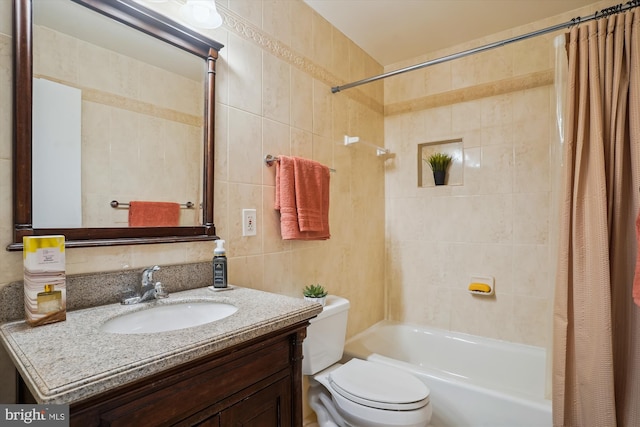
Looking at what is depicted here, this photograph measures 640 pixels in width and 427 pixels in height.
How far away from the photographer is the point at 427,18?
2.06m

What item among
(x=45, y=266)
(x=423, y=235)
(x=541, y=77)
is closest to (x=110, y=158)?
(x=45, y=266)

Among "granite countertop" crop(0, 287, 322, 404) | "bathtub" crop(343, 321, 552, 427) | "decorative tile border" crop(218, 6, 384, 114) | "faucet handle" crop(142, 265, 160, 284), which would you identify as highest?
"decorative tile border" crop(218, 6, 384, 114)

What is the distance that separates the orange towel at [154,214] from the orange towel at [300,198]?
520 millimetres

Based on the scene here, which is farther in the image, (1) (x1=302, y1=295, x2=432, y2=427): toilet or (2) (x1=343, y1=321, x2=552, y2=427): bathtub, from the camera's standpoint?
(2) (x1=343, y1=321, x2=552, y2=427): bathtub

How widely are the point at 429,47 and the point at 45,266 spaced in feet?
8.28

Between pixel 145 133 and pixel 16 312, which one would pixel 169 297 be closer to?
pixel 16 312

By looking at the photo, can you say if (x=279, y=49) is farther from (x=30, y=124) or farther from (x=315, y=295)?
(x=315, y=295)

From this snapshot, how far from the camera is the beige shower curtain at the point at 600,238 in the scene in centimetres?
135

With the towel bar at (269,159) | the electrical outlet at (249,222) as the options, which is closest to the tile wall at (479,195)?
the towel bar at (269,159)

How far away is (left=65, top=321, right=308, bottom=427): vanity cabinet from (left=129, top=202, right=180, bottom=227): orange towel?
61 centimetres

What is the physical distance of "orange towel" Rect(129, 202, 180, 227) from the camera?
117cm

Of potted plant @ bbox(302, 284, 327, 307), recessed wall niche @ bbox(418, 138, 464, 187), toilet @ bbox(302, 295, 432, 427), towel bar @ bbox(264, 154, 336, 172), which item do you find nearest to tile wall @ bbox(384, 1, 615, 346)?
recessed wall niche @ bbox(418, 138, 464, 187)

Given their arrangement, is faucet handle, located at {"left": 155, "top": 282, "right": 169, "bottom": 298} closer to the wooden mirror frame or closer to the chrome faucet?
the chrome faucet

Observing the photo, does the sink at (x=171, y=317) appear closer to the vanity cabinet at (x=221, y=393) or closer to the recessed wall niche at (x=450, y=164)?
the vanity cabinet at (x=221, y=393)
